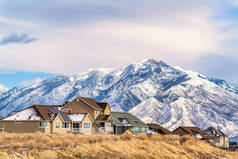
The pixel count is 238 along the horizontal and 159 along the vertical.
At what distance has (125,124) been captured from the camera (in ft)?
415

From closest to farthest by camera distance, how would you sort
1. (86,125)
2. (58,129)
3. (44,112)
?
(44,112)
(58,129)
(86,125)

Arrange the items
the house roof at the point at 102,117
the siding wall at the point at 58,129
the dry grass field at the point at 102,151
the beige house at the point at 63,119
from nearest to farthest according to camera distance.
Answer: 1. the dry grass field at the point at 102,151
2. the beige house at the point at 63,119
3. the siding wall at the point at 58,129
4. the house roof at the point at 102,117

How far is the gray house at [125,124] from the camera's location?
4841 inches

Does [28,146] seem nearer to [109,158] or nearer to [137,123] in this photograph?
[109,158]

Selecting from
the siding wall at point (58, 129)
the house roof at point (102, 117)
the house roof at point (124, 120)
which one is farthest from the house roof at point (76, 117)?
the house roof at point (124, 120)

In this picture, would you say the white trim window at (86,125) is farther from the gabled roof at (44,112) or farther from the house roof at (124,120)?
the house roof at (124,120)

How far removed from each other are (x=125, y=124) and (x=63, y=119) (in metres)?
35.0

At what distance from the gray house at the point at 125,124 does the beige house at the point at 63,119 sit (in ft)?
20.9

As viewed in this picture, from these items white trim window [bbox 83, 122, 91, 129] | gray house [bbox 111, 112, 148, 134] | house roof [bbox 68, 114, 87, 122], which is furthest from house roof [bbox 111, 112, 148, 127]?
house roof [bbox 68, 114, 87, 122]

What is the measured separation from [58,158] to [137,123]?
4191 inches

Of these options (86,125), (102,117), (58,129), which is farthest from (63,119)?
(102,117)

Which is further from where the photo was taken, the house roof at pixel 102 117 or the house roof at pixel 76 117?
the house roof at pixel 102 117

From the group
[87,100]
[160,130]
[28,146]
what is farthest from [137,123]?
[28,146]

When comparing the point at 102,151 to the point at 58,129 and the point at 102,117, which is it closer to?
the point at 58,129
